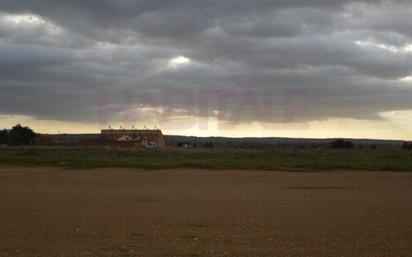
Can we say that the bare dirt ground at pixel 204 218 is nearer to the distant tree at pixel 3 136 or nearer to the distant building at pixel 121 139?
the distant building at pixel 121 139

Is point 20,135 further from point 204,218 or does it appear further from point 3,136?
point 204,218

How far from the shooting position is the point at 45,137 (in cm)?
→ 10438

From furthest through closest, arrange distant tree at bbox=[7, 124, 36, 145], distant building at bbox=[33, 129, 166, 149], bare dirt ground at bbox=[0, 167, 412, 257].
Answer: distant tree at bbox=[7, 124, 36, 145] < distant building at bbox=[33, 129, 166, 149] < bare dirt ground at bbox=[0, 167, 412, 257]

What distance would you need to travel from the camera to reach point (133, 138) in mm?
91562

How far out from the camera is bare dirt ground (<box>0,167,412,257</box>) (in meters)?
10.5

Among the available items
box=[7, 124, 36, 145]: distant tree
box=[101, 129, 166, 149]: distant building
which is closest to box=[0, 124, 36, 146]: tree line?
box=[7, 124, 36, 145]: distant tree

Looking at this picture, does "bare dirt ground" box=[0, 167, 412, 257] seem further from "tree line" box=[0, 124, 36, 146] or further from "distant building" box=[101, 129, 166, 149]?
"tree line" box=[0, 124, 36, 146]

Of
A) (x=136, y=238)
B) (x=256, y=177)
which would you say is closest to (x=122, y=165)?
(x=256, y=177)

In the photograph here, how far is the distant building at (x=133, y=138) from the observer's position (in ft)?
282

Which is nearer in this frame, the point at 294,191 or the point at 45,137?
the point at 294,191

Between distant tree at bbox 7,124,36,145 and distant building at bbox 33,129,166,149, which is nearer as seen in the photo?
distant building at bbox 33,129,166,149

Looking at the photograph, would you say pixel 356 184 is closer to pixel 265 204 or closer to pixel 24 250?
pixel 265 204

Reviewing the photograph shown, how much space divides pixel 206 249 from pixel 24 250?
3178 mm

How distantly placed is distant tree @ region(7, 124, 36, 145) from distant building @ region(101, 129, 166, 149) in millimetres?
14338
